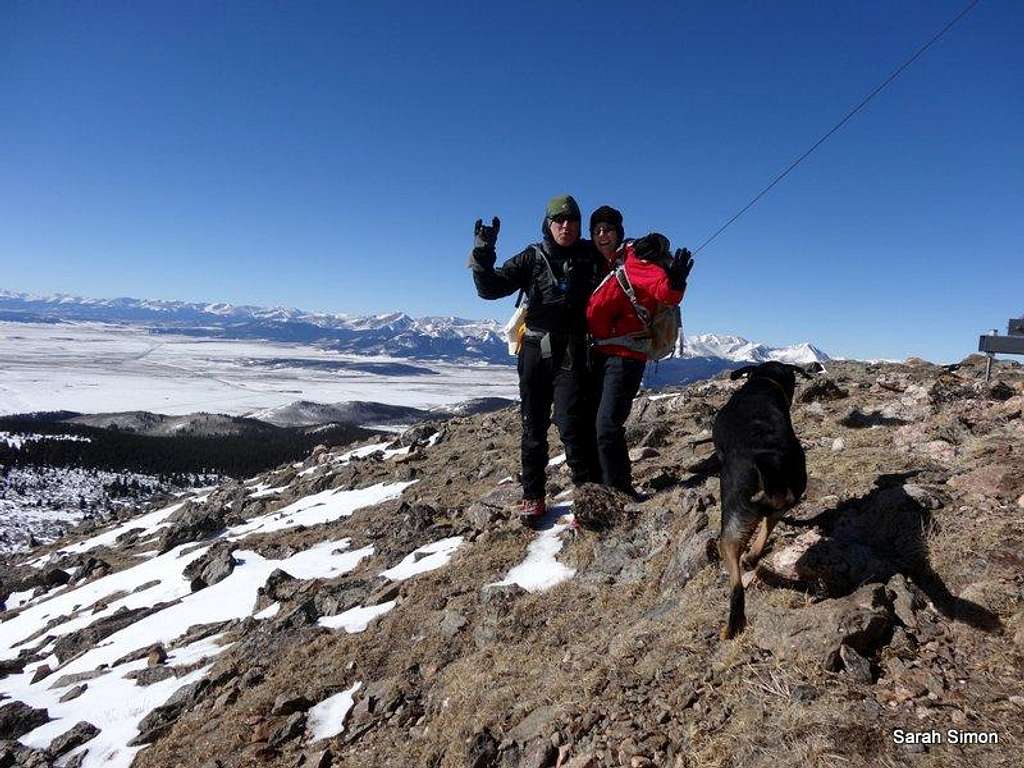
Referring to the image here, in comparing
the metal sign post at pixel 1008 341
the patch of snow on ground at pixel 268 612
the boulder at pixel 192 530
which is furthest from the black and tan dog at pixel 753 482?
the boulder at pixel 192 530

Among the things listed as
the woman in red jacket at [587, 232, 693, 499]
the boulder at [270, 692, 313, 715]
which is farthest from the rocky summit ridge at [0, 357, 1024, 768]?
the woman in red jacket at [587, 232, 693, 499]

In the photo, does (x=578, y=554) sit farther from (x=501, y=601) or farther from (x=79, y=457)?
(x=79, y=457)

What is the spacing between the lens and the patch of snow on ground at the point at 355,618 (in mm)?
6438

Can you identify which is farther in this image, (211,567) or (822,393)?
(211,567)

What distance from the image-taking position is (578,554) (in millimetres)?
6234

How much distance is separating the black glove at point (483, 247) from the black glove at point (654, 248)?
58.9 inches

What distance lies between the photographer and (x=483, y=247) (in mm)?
6113

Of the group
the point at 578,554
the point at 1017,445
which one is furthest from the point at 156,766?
the point at 1017,445

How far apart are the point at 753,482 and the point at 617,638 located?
1.55 meters

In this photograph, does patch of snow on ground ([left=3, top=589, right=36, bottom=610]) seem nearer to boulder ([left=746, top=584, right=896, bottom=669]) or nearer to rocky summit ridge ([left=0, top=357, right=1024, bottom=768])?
rocky summit ridge ([left=0, top=357, right=1024, bottom=768])

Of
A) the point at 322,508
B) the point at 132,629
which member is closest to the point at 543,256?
the point at 132,629

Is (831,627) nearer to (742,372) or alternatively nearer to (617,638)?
(617,638)

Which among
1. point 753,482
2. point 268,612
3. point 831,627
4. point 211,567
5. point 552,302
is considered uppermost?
point 552,302

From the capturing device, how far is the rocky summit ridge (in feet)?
10.5
